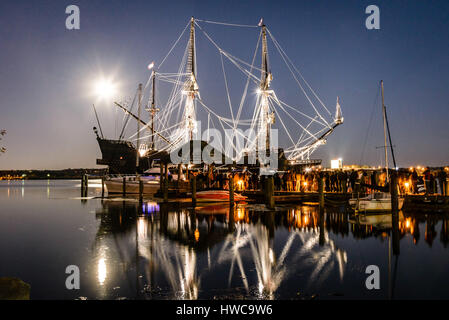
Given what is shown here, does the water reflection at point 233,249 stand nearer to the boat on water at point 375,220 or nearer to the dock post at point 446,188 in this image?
the boat on water at point 375,220

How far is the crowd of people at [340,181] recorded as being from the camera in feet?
83.2

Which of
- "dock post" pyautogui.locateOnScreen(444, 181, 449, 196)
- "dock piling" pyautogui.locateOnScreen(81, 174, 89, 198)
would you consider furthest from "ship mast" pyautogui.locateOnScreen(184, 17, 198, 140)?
"dock post" pyautogui.locateOnScreen(444, 181, 449, 196)

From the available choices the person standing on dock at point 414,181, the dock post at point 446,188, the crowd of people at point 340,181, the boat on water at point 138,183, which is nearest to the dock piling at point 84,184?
the boat on water at point 138,183

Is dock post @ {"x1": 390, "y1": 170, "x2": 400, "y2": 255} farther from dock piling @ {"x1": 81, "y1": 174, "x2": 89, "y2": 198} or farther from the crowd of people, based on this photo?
dock piling @ {"x1": 81, "y1": 174, "x2": 89, "y2": 198}

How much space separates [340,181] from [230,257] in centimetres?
2091

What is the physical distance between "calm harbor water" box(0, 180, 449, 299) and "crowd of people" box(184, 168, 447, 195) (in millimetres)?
4980

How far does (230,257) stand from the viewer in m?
11.8

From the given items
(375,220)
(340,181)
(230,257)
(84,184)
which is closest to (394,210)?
(230,257)

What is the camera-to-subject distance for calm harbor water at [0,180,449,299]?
8461 mm

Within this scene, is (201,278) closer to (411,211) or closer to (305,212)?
(305,212)

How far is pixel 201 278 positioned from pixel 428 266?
776 cm

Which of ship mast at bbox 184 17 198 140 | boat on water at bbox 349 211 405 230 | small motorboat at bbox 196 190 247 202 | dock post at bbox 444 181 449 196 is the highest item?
ship mast at bbox 184 17 198 140

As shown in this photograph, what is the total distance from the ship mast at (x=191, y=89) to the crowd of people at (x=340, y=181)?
1163cm
